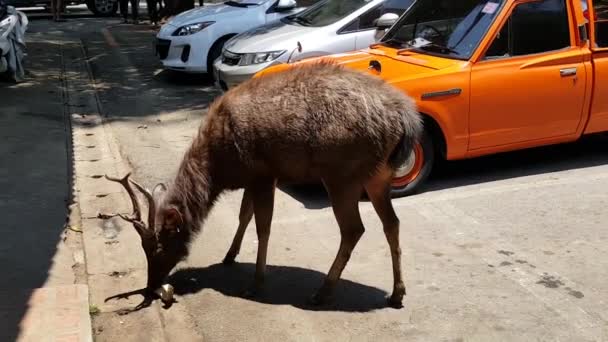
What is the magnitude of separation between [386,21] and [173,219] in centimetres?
494

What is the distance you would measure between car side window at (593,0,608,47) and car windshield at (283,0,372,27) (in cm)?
321

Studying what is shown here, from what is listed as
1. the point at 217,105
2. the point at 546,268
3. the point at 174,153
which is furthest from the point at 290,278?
the point at 174,153

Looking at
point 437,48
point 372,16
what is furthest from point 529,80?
point 372,16

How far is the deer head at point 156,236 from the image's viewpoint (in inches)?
202

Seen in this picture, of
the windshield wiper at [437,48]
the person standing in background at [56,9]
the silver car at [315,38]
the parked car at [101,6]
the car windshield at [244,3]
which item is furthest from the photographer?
the parked car at [101,6]

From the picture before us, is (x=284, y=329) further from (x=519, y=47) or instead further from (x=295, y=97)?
(x=519, y=47)

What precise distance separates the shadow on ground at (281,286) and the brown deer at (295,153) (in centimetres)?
14

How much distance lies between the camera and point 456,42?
7520 mm

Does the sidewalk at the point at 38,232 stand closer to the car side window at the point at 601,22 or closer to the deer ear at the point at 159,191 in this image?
the deer ear at the point at 159,191

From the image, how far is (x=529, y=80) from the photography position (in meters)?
7.32

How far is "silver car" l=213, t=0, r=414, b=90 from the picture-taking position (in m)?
9.94

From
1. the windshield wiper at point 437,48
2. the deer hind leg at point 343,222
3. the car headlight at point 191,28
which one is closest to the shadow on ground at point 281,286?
the deer hind leg at point 343,222

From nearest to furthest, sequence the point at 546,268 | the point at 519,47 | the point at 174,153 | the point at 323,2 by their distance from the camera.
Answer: the point at 546,268 < the point at 519,47 < the point at 174,153 < the point at 323,2

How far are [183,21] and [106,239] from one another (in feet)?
24.1
